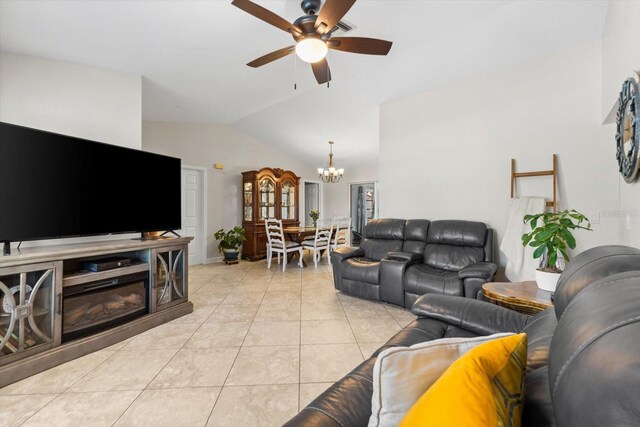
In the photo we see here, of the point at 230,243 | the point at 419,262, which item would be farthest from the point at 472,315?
the point at 230,243

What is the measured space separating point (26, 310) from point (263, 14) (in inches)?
99.5

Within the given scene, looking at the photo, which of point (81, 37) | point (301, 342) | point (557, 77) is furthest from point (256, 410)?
point (557, 77)

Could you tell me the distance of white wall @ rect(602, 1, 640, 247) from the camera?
5.69ft

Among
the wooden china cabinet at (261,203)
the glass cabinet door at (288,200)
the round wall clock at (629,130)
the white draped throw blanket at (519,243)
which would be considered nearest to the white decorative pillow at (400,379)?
the round wall clock at (629,130)

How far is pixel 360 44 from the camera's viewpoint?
7.61ft

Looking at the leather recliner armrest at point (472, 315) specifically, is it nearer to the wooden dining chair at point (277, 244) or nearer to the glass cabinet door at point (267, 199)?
the wooden dining chair at point (277, 244)

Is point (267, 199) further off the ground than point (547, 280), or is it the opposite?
point (267, 199)

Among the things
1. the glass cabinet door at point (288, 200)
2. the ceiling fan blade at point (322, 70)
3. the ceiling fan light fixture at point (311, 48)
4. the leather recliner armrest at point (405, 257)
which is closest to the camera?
the ceiling fan light fixture at point (311, 48)

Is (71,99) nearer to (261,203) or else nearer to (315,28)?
(315,28)

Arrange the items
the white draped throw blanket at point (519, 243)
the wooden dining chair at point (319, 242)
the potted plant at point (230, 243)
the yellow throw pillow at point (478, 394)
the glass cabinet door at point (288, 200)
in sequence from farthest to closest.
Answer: the glass cabinet door at point (288, 200) < the potted plant at point (230, 243) < the wooden dining chair at point (319, 242) < the white draped throw blanket at point (519, 243) < the yellow throw pillow at point (478, 394)

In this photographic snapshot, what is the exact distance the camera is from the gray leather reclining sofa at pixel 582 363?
0.36 m

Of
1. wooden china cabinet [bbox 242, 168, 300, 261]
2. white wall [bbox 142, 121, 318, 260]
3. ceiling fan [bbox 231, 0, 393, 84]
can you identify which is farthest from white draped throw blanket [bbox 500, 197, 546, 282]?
white wall [bbox 142, 121, 318, 260]

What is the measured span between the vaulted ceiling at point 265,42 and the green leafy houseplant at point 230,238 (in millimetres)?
2330

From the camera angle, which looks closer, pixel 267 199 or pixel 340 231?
pixel 340 231
